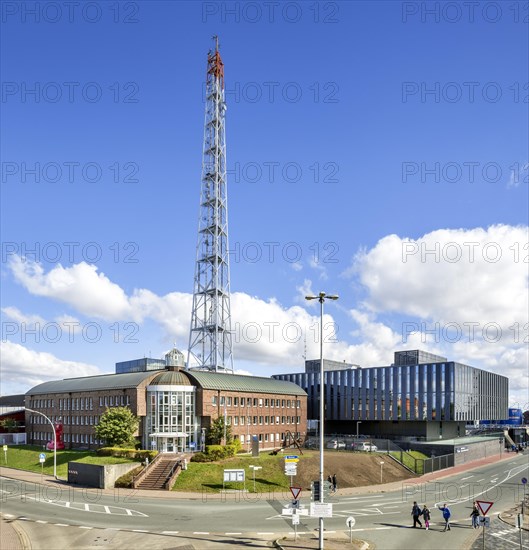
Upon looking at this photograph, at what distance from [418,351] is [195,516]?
286 feet

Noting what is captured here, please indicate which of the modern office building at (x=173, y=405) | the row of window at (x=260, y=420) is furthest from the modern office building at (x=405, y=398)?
the row of window at (x=260, y=420)

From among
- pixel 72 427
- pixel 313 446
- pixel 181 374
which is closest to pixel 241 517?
pixel 181 374

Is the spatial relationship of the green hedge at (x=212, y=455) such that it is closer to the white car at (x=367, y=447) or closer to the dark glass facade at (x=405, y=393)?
the white car at (x=367, y=447)

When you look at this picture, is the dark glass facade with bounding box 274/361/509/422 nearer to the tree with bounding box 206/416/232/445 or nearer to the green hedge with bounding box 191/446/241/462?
the tree with bounding box 206/416/232/445

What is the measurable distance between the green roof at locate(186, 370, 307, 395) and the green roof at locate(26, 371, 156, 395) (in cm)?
663

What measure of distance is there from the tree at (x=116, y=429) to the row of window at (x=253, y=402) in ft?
40.1

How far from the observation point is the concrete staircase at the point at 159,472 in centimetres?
5619

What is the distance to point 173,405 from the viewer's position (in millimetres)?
75562

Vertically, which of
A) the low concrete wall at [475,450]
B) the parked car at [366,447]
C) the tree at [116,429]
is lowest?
the low concrete wall at [475,450]

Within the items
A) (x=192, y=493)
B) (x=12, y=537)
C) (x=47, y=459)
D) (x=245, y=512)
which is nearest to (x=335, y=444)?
(x=192, y=493)

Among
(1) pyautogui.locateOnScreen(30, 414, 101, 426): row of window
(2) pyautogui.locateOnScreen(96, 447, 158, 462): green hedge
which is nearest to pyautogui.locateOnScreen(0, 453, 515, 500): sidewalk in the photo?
(2) pyautogui.locateOnScreen(96, 447, 158, 462): green hedge

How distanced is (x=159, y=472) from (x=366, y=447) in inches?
1200

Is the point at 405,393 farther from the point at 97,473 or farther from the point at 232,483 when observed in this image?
the point at 97,473

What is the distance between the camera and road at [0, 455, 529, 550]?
35875 millimetres
